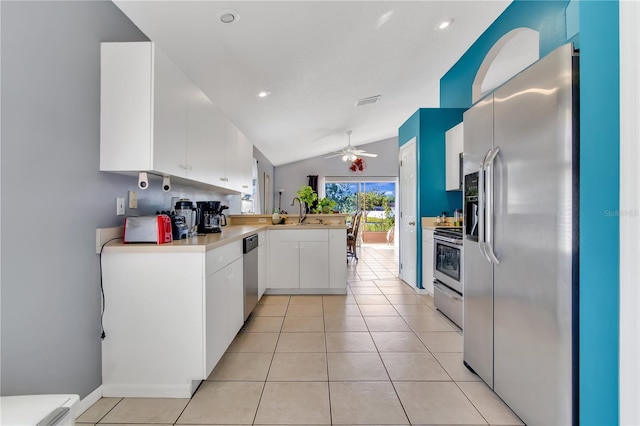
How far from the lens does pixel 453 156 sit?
3.52 metres

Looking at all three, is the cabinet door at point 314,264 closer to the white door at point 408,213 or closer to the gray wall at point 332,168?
the white door at point 408,213

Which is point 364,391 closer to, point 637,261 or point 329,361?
point 329,361

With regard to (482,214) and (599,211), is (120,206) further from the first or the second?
(599,211)

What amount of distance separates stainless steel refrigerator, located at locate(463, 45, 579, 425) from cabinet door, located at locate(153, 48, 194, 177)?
1.84 m

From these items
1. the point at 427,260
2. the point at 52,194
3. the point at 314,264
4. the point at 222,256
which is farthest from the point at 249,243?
the point at 427,260

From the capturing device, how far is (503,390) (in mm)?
1558

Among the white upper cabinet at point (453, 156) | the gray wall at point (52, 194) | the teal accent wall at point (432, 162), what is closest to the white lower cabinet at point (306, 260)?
the teal accent wall at point (432, 162)

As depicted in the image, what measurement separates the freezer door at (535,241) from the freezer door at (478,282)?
70 mm

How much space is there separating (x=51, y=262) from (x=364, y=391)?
1782 millimetres

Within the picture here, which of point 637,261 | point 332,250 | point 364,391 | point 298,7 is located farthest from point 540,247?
point 332,250

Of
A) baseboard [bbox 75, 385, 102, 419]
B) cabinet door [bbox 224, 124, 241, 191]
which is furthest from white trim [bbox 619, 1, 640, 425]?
cabinet door [bbox 224, 124, 241, 191]

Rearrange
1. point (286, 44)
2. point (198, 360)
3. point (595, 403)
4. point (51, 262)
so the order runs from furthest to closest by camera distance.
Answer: point (286, 44)
point (198, 360)
point (51, 262)
point (595, 403)

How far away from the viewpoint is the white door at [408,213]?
3.95 metres

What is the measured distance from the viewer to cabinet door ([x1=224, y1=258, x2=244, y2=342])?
6.95 feet
